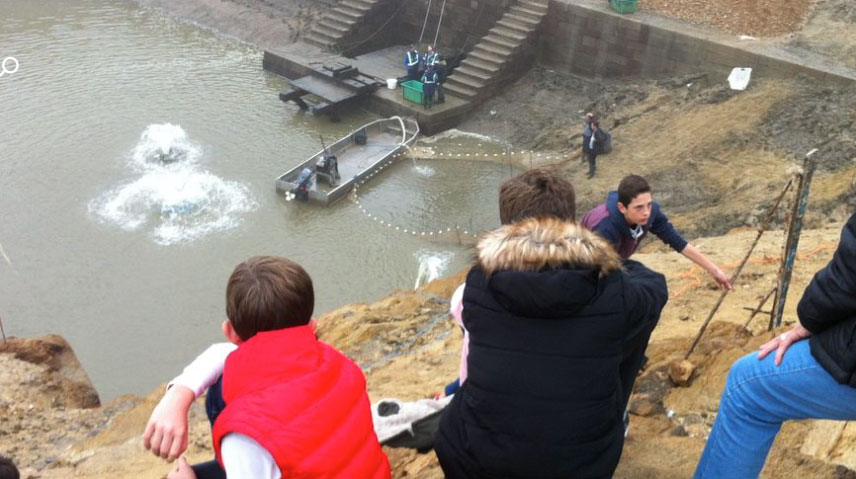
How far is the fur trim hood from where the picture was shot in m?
2.65

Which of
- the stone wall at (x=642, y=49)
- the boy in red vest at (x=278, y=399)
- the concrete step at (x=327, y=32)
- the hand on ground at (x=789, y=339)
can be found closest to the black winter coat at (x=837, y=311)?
the hand on ground at (x=789, y=339)

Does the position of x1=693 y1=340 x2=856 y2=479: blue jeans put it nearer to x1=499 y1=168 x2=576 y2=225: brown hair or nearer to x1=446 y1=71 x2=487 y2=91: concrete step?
x1=499 y1=168 x2=576 y2=225: brown hair

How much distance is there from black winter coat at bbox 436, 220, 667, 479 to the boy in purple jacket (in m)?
2.02

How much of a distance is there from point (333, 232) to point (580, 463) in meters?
11.5

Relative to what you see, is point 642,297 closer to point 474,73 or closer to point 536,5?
point 474,73

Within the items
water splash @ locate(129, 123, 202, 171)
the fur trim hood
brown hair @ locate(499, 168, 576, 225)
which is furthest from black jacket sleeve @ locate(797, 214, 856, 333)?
water splash @ locate(129, 123, 202, 171)

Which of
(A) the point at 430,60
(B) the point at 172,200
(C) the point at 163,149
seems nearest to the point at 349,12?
(A) the point at 430,60

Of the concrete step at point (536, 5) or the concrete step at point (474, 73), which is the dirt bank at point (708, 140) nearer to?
the concrete step at point (474, 73)

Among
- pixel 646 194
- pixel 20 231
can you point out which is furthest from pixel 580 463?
pixel 20 231

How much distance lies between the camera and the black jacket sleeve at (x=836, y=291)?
2629 mm

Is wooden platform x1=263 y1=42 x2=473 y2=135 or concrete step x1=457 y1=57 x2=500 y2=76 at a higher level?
concrete step x1=457 y1=57 x2=500 y2=76

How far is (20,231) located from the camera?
1381 centimetres

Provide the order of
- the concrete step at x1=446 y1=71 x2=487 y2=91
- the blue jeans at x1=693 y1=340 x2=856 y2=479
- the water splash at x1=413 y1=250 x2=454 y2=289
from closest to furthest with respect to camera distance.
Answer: the blue jeans at x1=693 y1=340 x2=856 y2=479 → the water splash at x1=413 y1=250 x2=454 y2=289 → the concrete step at x1=446 y1=71 x2=487 y2=91

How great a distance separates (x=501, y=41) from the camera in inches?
749
